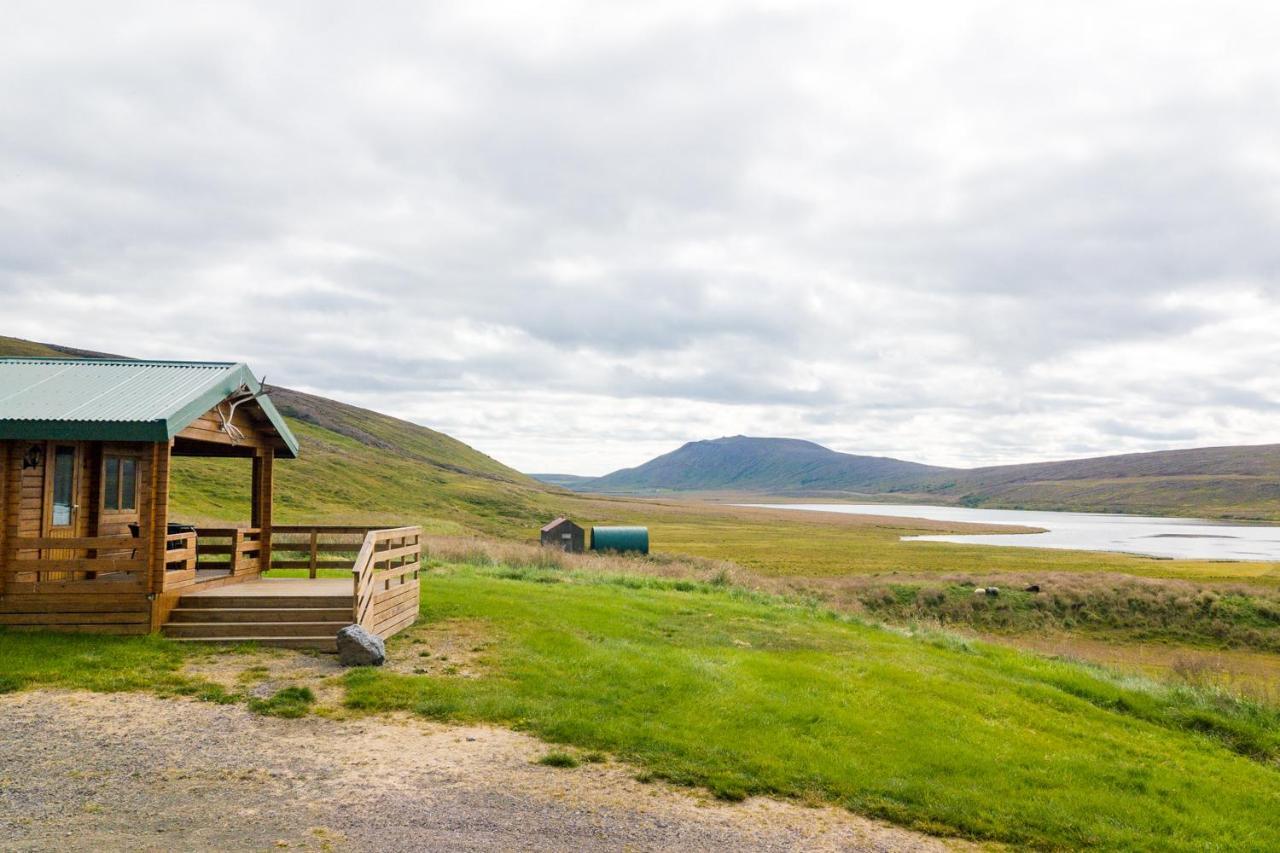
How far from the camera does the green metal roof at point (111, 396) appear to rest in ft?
47.0

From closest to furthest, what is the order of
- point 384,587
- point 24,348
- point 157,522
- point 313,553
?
point 157,522 → point 384,587 → point 313,553 → point 24,348

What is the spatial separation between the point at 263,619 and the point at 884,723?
1061cm

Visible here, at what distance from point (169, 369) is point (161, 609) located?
5.54 meters

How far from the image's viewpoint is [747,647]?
16.9 metres

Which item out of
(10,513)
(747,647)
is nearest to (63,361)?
(10,513)

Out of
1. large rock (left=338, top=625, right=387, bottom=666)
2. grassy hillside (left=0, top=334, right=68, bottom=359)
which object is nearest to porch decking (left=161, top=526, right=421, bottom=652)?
large rock (left=338, top=625, right=387, bottom=666)

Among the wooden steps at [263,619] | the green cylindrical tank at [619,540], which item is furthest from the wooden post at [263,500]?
the green cylindrical tank at [619,540]

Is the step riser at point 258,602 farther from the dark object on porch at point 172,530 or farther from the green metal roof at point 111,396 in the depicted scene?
the green metal roof at point 111,396

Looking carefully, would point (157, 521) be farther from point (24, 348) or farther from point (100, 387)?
point (24, 348)

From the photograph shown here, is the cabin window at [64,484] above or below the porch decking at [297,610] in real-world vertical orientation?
above

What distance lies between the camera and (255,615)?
15.1 m

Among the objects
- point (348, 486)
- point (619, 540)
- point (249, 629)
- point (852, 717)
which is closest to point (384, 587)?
point (249, 629)

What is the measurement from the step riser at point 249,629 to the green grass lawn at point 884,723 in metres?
1.25

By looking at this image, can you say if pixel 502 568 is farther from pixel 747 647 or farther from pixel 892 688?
pixel 892 688
